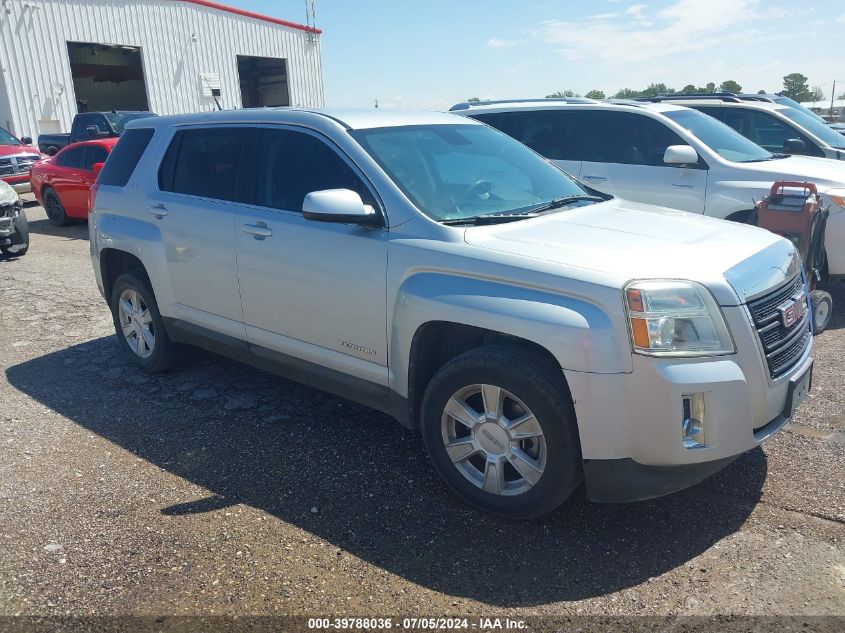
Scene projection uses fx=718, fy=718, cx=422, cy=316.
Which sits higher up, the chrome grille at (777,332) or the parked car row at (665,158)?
the parked car row at (665,158)

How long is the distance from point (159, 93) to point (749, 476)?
2583 cm

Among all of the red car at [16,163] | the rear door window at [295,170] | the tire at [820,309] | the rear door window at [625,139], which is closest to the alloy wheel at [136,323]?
the rear door window at [295,170]

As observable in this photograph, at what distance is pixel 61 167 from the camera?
510 inches

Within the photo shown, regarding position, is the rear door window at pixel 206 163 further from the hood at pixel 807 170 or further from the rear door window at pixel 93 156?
the rear door window at pixel 93 156

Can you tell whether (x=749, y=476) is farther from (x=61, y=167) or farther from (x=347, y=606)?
(x=61, y=167)

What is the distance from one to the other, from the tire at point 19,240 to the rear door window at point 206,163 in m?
6.37

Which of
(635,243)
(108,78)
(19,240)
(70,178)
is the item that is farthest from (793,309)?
(108,78)

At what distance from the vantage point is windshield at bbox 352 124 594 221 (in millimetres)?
3828

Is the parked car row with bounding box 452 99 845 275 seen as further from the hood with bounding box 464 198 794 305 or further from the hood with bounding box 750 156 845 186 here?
the hood with bounding box 464 198 794 305

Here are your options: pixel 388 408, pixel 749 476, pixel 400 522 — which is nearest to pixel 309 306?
pixel 388 408

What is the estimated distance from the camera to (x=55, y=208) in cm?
1334

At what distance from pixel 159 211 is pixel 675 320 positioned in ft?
11.7

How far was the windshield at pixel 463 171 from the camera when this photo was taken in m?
3.83

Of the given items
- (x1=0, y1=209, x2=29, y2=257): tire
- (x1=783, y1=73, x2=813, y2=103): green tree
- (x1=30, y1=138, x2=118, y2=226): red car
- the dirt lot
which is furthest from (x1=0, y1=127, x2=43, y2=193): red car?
(x1=783, y1=73, x2=813, y2=103): green tree
